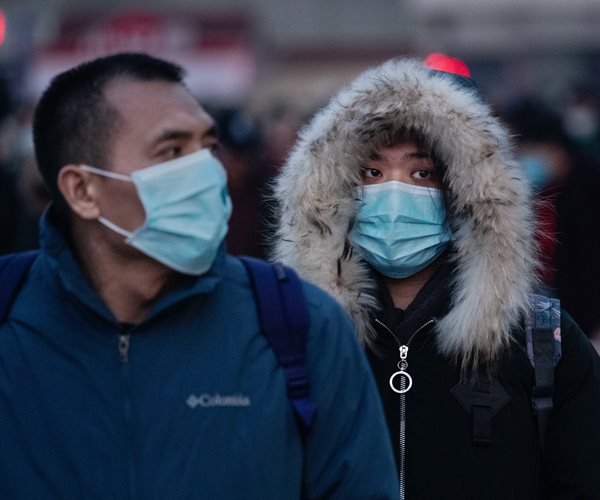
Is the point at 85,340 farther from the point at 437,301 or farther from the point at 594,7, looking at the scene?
the point at 594,7

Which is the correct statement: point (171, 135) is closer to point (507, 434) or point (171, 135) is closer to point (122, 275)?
point (122, 275)

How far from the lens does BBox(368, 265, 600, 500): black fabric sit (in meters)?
3.56

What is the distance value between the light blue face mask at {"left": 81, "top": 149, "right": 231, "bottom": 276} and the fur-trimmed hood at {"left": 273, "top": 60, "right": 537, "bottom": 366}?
84 cm

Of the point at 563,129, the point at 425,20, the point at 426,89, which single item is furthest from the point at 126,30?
the point at 426,89

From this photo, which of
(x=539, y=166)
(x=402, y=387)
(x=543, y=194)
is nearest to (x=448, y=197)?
(x=402, y=387)

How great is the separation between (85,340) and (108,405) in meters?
0.16

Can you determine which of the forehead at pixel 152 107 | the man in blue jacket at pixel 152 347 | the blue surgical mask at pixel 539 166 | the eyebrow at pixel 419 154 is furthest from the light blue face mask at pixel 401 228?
the blue surgical mask at pixel 539 166

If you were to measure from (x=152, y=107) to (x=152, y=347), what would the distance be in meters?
0.56

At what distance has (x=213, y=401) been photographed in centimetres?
290

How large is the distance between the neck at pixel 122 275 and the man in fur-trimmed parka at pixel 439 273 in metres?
0.87

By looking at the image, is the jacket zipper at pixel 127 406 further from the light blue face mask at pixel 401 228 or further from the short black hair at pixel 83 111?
the light blue face mask at pixel 401 228

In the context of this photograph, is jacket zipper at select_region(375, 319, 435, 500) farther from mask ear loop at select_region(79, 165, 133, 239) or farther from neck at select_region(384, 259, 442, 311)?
mask ear loop at select_region(79, 165, 133, 239)

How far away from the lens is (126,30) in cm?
2172

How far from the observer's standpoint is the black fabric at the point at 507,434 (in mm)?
3564
